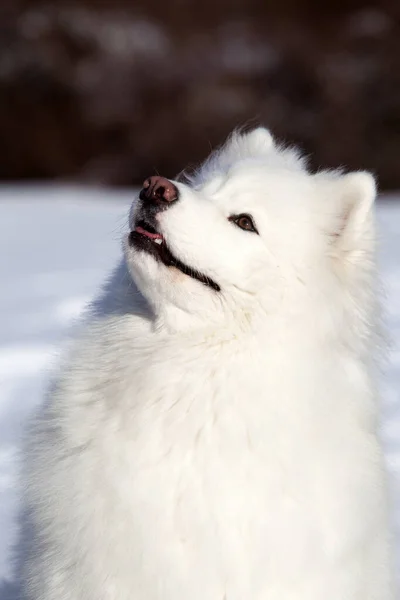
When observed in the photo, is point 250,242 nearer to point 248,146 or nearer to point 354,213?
point 354,213

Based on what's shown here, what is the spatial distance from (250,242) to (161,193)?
14.2 inches

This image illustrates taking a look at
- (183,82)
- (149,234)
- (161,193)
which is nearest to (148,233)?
(149,234)

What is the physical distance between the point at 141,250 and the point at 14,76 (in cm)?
1857

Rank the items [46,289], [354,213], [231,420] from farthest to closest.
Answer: [46,289] → [354,213] → [231,420]

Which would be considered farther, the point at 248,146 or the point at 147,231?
the point at 248,146

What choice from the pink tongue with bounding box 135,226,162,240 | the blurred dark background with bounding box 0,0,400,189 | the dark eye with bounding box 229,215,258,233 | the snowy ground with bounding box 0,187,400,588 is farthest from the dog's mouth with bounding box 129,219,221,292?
the blurred dark background with bounding box 0,0,400,189

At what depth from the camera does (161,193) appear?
336cm

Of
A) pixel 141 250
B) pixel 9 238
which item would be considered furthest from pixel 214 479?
pixel 9 238

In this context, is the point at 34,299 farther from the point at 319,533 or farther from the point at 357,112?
the point at 357,112

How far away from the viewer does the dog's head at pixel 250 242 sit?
11.0 feet

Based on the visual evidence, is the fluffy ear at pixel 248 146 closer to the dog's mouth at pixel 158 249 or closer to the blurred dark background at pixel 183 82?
the dog's mouth at pixel 158 249

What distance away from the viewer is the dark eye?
348cm

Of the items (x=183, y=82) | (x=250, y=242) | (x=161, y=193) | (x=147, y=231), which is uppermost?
(x=183, y=82)

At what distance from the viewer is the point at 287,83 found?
21.2m
